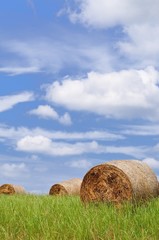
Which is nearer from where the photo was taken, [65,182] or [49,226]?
[49,226]

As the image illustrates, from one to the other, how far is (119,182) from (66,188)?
36.9ft

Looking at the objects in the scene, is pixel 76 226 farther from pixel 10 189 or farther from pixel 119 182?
pixel 10 189

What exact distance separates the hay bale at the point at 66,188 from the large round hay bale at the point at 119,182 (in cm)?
1022

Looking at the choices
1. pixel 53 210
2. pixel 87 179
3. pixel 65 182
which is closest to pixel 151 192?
pixel 87 179

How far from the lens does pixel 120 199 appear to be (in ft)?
37.2

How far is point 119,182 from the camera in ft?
37.3

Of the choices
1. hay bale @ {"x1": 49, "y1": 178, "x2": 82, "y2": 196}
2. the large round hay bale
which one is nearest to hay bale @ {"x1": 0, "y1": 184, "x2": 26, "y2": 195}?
hay bale @ {"x1": 49, "y1": 178, "x2": 82, "y2": 196}

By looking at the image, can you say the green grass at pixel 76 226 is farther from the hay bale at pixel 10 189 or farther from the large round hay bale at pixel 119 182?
the hay bale at pixel 10 189

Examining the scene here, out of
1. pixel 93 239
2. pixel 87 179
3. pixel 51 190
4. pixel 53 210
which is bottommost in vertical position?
Result: pixel 93 239

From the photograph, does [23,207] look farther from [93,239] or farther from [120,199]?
[93,239]

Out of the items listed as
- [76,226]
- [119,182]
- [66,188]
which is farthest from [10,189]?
[76,226]

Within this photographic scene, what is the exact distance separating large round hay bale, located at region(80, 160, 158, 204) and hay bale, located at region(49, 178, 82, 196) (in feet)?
33.5

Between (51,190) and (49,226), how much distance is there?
14.7 metres

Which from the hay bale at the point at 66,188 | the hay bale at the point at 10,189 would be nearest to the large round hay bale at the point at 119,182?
the hay bale at the point at 66,188
